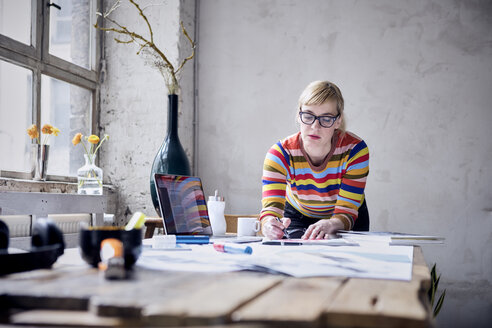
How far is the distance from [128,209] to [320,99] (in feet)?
6.13

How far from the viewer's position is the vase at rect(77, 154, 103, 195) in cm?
264

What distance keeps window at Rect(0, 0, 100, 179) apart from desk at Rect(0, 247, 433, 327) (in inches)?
81.1

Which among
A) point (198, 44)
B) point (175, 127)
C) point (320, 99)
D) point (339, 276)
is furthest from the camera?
point (198, 44)

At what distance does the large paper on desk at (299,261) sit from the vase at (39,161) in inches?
66.6

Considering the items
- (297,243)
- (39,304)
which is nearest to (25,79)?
(297,243)

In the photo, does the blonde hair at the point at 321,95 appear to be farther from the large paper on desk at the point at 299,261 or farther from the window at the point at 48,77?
the window at the point at 48,77

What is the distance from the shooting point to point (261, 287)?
634 mm

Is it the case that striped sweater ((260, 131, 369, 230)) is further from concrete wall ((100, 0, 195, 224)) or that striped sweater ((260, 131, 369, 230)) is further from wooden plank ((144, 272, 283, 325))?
concrete wall ((100, 0, 195, 224))

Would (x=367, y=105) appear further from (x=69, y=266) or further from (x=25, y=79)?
(x=69, y=266)

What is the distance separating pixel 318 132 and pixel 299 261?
1036 mm

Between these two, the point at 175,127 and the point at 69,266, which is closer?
the point at 69,266

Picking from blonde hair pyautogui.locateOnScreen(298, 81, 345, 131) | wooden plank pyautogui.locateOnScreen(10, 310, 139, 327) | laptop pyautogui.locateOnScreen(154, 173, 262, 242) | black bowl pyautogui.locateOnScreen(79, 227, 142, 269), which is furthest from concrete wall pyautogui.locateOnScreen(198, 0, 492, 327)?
wooden plank pyautogui.locateOnScreen(10, 310, 139, 327)

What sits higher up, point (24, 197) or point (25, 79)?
point (25, 79)

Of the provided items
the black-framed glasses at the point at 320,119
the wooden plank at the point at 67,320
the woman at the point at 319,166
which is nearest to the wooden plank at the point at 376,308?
the wooden plank at the point at 67,320
